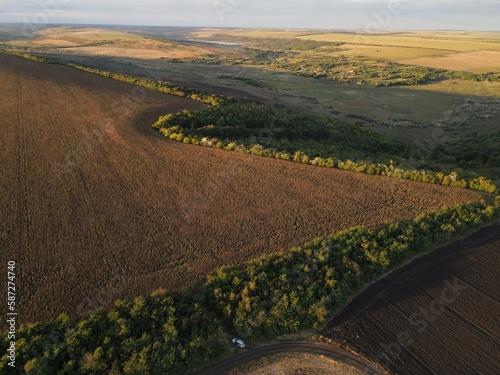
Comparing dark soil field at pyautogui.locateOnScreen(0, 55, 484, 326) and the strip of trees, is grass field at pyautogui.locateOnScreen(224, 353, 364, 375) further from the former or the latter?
dark soil field at pyautogui.locateOnScreen(0, 55, 484, 326)

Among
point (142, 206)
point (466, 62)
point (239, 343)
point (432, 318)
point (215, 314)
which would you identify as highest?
point (466, 62)

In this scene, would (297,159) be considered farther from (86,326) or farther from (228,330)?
(86,326)

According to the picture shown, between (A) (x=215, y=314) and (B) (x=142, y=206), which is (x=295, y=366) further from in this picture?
(B) (x=142, y=206)

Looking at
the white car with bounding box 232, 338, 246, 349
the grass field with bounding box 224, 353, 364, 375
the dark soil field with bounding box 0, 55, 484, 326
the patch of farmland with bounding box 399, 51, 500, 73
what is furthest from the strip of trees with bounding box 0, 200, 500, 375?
the patch of farmland with bounding box 399, 51, 500, 73

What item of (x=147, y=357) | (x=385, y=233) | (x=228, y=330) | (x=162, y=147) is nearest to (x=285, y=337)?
(x=228, y=330)

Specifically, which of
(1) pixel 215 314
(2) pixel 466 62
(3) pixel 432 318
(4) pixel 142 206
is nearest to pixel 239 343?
(1) pixel 215 314

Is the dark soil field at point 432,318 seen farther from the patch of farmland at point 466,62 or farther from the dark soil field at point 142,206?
the patch of farmland at point 466,62
